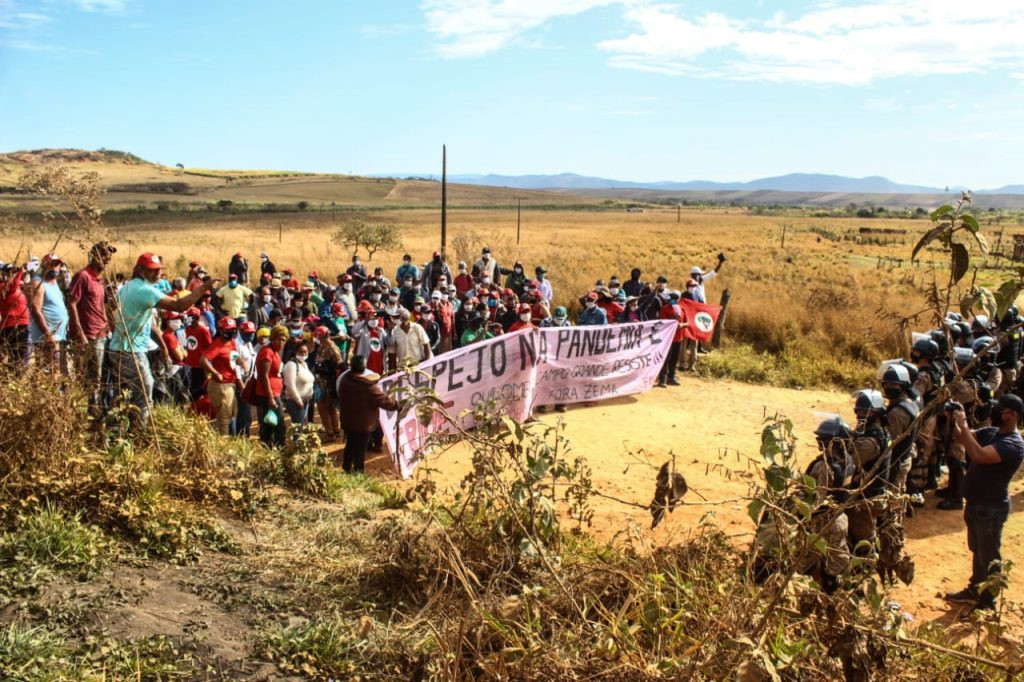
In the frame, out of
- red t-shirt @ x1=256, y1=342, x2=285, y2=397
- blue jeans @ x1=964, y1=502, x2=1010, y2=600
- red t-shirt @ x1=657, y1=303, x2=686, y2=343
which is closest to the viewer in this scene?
blue jeans @ x1=964, y1=502, x2=1010, y2=600

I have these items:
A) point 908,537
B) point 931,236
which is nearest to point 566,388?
point 908,537

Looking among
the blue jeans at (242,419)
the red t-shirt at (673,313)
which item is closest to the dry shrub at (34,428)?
the blue jeans at (242,419)

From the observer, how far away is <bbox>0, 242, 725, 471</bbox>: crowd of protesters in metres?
6.30

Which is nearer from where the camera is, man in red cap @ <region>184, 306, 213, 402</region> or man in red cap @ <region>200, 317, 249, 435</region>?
man in red cap @ <region>200, 317, 249, 435</region>

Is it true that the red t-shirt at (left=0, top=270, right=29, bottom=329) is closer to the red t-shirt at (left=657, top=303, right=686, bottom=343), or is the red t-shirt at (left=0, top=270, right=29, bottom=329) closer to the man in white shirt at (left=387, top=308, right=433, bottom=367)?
the man in white shirt at (left=387, top=308, right=433, bottom=367)

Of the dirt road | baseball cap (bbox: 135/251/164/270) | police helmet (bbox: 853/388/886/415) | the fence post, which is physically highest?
baseball cap (bbox: 135/251/164/270)

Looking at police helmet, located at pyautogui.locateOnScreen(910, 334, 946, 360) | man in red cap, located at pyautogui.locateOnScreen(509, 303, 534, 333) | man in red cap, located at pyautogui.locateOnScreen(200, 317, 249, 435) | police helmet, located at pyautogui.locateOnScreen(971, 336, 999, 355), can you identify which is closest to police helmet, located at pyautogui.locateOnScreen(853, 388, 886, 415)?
police helmet, located at pyautogui.locateOnScreen(971, 336, 999, 355)

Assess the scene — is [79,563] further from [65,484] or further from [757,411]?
[757,411]

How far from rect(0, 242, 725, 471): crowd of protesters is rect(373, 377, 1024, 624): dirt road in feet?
3.34

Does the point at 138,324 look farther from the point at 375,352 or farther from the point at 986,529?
the point at 986,529

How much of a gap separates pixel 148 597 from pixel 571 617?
94.1 inches

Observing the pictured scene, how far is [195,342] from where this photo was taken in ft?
30.8

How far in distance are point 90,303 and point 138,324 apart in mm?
1250

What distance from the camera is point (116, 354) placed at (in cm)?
649
